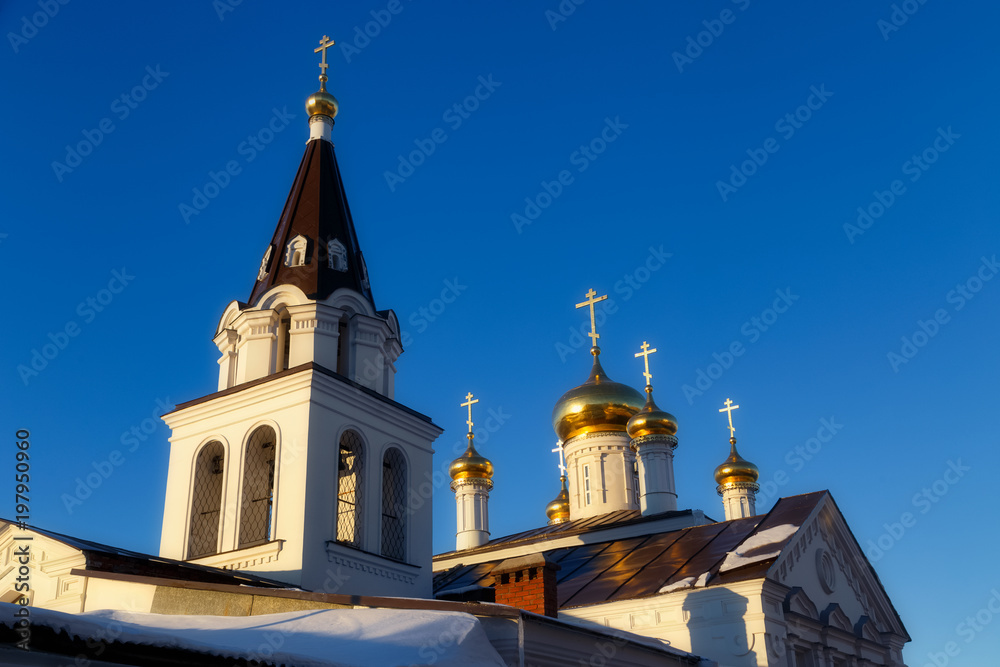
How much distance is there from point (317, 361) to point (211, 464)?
2154mm

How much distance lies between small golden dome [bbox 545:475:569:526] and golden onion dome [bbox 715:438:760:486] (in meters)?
5.21

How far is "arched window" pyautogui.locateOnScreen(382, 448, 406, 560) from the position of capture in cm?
1378

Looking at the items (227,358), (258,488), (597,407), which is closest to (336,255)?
(227,358)

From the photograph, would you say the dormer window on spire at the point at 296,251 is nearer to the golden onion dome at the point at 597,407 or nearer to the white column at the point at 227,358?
the white column at the point at 227,358

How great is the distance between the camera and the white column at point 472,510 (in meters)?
25.8

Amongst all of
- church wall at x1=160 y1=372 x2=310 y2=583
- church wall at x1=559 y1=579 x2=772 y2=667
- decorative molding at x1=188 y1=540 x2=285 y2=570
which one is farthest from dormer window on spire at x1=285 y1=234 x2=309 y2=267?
church wall at x1=559 y1=579 x2=772 y2=667

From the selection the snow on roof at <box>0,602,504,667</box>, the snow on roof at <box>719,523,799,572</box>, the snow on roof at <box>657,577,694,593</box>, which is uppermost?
the snow on roof at <box>719,523,799,572</box>

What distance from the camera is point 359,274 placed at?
48.8 feet

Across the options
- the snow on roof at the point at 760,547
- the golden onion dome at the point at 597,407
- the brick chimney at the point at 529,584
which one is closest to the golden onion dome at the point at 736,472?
the golden onion dome at the point at 597,407

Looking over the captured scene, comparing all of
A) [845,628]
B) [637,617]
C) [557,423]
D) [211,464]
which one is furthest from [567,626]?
[557,423]

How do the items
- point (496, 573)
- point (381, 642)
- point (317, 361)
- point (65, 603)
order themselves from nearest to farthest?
point (381, 642), point (65, 603), point (496, 573), point (317, 361)

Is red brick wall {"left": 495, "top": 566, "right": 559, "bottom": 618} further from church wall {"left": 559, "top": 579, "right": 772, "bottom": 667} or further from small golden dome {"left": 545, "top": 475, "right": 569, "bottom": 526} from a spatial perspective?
small golden dome {"left": 545, "top": 475, "right": 569, "bottom": 526}

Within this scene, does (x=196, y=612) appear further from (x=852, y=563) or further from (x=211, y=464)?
(x=852, y=563)

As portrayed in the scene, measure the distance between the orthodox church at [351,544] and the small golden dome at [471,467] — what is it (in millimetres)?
8475
